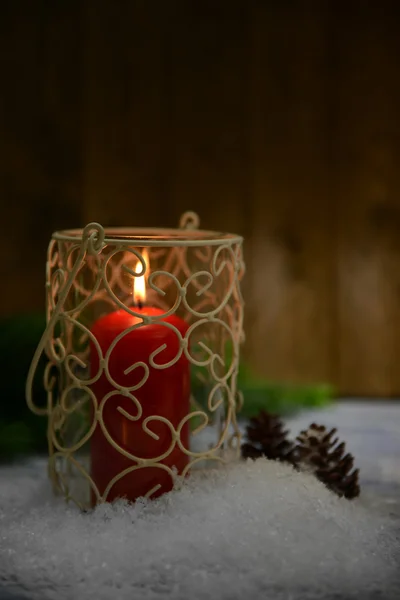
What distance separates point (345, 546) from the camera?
0.71 metres

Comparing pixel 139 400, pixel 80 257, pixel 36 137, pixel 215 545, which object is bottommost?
pixel 215 545

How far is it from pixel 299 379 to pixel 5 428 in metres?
0.48

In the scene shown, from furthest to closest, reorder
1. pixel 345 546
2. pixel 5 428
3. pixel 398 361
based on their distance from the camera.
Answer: pixel 398 361
pixel 5 428
pixel 345 546

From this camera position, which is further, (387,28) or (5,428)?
(387,28)

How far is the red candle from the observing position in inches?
30.7

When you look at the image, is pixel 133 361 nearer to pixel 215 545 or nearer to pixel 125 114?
pixel 215 545

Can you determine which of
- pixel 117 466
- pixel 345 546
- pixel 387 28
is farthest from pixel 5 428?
pixel 387 28

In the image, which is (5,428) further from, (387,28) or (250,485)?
(387,28)

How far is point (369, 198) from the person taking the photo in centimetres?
124

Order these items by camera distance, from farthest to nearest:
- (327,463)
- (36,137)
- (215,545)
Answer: (36,137)
(327,463)
(215,545)

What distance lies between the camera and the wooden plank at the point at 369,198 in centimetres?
120

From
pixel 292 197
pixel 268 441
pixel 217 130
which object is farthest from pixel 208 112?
pixel 268 441

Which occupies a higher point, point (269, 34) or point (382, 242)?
point (269, 34)

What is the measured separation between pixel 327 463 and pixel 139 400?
0.66ft
